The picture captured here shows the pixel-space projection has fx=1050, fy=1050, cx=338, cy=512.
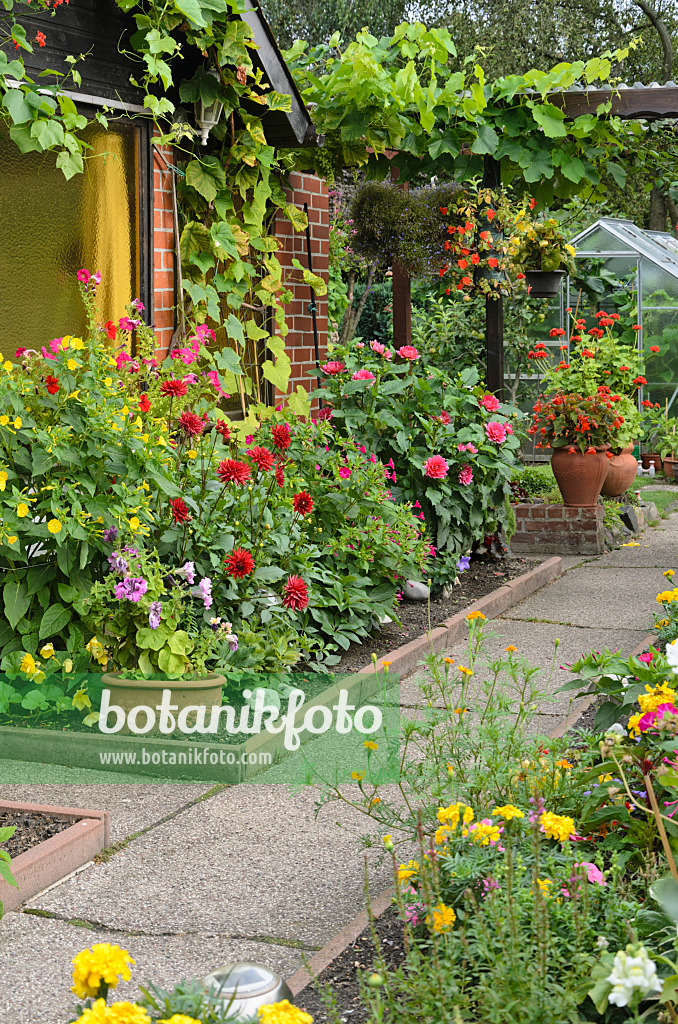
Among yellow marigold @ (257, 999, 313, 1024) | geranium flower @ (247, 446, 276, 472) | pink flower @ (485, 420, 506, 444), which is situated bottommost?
yellow marigold @ (257, 999, 313, 1024)

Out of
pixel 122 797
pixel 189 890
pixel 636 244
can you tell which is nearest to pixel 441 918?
pixel 189 890

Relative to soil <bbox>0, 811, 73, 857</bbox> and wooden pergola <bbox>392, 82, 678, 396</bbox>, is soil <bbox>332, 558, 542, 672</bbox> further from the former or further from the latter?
wooden pergola <bbox>392, 82, 678, 396</bbox>

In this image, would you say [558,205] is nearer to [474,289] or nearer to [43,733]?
[474,289]

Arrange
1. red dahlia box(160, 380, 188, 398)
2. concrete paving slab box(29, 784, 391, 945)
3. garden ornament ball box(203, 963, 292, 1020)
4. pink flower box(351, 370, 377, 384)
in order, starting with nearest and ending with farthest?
garden ornament ball box(203, 963, 292, 1020)
concrete paving slab box(29, 784, 391, 945)
red dahlia box(160, 380, 188, 398)
pink flower box(351, 370, 377, 384)

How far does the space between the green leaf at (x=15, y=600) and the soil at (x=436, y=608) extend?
144cm

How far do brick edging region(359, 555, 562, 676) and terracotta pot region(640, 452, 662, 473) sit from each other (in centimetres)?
606

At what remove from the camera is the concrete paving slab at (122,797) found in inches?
132

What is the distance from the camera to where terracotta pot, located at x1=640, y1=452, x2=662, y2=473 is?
13.4 metres

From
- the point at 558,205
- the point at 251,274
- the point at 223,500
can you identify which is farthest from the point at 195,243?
the point at 558,205

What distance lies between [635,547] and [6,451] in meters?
6.00

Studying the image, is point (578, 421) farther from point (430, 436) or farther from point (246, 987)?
point (246, 987)

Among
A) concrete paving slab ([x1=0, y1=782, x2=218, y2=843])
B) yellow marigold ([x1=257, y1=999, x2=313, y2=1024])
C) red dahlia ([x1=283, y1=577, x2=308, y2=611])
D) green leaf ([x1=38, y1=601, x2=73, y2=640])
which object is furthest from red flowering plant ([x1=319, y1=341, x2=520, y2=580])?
yellow marigold ([x1=257, y1=999, x2=313, y2=1024])

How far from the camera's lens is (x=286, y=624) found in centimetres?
436

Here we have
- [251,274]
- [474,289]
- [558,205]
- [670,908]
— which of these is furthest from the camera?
[558,205]
